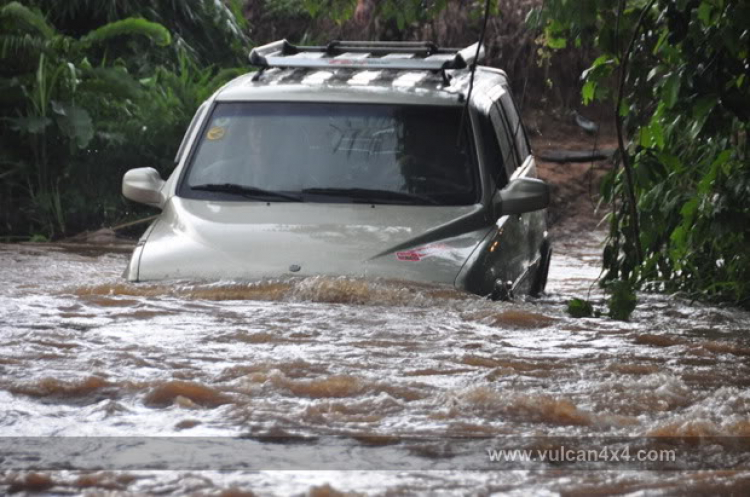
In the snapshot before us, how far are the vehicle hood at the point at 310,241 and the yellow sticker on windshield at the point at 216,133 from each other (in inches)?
19.0

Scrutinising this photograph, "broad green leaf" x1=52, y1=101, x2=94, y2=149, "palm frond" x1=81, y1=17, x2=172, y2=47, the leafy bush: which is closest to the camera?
"broad green leaf" x1=52, y1=101, x2=94, y2=149

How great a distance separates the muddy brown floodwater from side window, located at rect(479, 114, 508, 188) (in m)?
0.72

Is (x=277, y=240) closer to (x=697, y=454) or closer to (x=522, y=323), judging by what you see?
(x=522, y=323)

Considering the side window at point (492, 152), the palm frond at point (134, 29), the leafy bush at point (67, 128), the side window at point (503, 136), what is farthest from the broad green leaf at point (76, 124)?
the side window at point (492, 152)

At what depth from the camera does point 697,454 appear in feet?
12.1

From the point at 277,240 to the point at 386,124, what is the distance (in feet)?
3.27

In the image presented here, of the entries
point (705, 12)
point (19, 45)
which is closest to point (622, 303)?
point (705, 12)

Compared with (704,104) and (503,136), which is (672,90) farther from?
(503,136)

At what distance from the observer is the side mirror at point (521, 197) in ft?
20.9

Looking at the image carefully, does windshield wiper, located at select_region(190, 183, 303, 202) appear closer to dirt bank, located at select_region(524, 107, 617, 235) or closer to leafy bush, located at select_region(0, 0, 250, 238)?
leafy bush, located at select_region(0, 0, 250, 238)

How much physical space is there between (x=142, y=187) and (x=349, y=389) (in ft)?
8.81

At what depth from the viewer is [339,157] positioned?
6.61m

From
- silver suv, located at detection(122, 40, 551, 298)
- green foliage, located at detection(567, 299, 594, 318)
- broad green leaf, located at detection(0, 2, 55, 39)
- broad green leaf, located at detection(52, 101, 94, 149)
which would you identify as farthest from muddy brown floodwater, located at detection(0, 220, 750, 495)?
broad green leaf, located at detection(0, 2, 55, 39)

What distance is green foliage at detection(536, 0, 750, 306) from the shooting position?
5.59 meters
